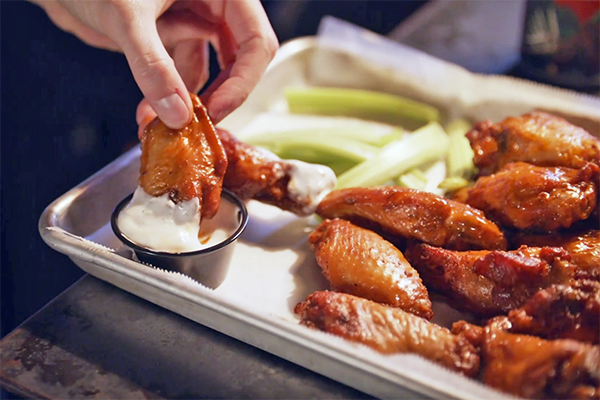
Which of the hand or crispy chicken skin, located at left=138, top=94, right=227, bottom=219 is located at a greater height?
the hand

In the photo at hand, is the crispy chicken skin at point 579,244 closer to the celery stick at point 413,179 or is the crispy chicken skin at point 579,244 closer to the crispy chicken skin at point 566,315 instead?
the crispy chicken skin at point 566,315

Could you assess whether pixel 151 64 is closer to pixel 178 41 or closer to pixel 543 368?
pixel 178 41

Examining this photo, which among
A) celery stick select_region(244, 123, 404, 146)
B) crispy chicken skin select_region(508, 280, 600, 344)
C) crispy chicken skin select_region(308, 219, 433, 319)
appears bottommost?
celery stick select_region(244, 123, 404, 146)

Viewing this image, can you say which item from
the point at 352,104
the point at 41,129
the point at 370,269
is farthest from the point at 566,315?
the point at 41,129

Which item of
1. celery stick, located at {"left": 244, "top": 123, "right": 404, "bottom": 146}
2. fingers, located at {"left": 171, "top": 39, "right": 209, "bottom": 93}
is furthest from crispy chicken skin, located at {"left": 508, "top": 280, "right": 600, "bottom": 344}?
fingers, located at {"left": 171, "top": 39, "right": 209, "bottom": 93}

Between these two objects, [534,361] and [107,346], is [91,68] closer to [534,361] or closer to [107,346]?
[107,346]

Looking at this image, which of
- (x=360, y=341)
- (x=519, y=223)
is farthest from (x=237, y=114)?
(x=360, y=341)

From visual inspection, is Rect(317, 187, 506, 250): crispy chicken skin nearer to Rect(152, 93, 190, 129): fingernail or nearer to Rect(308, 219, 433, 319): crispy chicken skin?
Rect(308, 219, 433, 319): crispy chicken skin
